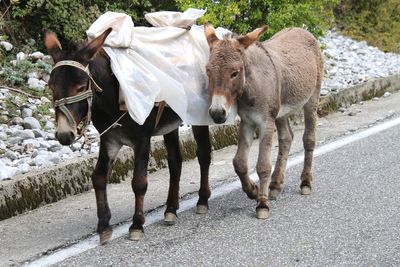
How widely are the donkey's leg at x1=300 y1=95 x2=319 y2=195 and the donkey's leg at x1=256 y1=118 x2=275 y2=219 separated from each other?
2.43ft

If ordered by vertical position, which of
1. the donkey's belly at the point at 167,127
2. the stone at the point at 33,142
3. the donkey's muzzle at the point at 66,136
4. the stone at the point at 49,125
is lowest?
the stone at the point at 49,125

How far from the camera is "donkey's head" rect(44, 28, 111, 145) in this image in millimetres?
5215

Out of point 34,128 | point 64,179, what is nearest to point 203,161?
point 64,179

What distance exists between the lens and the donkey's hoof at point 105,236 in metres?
5.73

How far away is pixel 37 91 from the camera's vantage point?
9.48 meters

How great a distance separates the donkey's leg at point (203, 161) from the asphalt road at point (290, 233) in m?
0.10

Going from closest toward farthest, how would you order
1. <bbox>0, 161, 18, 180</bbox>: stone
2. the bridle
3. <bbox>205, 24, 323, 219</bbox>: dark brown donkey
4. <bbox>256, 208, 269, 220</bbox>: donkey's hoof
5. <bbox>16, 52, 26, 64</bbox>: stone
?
the bridle < <bbox>205, 24, 323, 219</bbox>: dark brown donkey < <bbox>256, 208, 269, 220</bbox>: donkey's hoof < <bbox>0, 161, 18, 180</bbox>: stone < <bbox>16, 52, 26, 64</bbox>: stone

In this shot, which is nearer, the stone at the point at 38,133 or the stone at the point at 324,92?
the stone at the point at 38,133

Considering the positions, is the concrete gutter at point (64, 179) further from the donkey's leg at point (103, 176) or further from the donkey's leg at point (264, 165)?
the donkey's leg at point (264, 165)

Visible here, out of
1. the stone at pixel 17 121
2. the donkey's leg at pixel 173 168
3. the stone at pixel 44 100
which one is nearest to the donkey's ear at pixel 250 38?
the donkey's leg at pixel 173 168

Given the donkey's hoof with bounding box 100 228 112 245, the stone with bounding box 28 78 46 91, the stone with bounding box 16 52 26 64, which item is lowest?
the stone with bounding box 28 78 46 91

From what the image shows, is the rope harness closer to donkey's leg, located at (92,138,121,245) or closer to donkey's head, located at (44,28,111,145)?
donkey's head, located at (44,28,111,145)

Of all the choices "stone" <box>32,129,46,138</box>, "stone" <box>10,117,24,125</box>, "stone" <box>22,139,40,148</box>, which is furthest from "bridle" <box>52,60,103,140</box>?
"stone" <box>10,117,24,125</box>

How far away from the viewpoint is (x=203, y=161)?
6.59 meters
